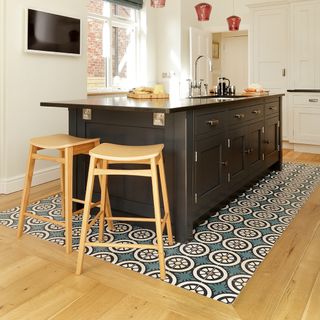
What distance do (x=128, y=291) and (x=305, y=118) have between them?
470 cm

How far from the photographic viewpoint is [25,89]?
382cm

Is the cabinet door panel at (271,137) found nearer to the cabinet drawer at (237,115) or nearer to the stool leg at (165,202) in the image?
the cabinet drawer at (237,115)

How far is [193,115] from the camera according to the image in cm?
243

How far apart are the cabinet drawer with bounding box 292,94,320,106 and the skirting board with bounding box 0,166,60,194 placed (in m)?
3.67

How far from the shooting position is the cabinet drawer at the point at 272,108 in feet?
13.2

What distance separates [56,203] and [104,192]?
3.36ft

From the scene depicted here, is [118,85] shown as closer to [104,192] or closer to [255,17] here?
[255,17]

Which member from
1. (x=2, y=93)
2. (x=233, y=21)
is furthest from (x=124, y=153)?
(x=233, y=21)

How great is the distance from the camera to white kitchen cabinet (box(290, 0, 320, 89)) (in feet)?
18.5

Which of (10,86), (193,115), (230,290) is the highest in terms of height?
(10,86)

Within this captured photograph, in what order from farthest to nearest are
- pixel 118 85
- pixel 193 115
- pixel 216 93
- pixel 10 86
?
pixel 118 85, pixel 216 93, pixel 10 86, pixel 193 115

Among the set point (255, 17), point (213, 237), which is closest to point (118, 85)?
point (255, 17)

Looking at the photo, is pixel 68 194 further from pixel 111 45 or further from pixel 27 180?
pixel 111 45

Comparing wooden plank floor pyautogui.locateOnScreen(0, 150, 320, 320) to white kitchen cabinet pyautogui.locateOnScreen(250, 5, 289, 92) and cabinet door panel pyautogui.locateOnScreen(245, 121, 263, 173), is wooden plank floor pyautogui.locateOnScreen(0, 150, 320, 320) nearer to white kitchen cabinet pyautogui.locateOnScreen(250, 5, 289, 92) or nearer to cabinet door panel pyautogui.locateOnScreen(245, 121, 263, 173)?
cabinet door panel pyautogui.locateOnScreen(245, 121, 263, 173)
